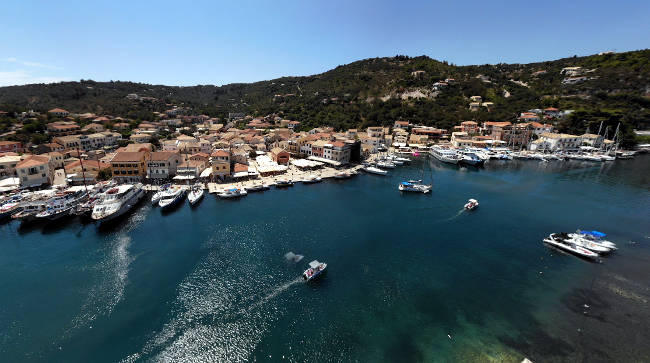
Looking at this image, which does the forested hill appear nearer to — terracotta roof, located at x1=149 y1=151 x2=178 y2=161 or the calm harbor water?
terracotta roof, located at x1=149 y1=151 x2=178 y2=161

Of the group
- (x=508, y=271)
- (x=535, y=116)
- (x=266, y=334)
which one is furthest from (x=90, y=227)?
(x=535, y=116)

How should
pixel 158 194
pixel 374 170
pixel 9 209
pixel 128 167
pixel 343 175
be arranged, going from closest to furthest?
pixel 9 209 → pixel 158 194 → pixel 128 167 → pixel 343 175 → pixel 374 170

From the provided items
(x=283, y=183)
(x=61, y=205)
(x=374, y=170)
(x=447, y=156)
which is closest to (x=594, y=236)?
(x=374, y=170)

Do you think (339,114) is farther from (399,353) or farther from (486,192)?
(399,353)

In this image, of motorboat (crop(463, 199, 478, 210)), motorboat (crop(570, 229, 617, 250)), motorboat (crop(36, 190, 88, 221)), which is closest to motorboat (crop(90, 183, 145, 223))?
motorboat (crop(36, 190, 88, 221))

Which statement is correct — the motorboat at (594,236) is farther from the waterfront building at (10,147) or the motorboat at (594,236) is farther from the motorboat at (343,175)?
the waterfront building at (10,147)

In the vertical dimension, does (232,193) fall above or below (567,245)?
below

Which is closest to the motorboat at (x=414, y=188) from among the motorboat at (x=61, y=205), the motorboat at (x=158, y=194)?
the motorboat at (x=158, y=194)

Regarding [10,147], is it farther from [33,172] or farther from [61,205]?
[61,205]
